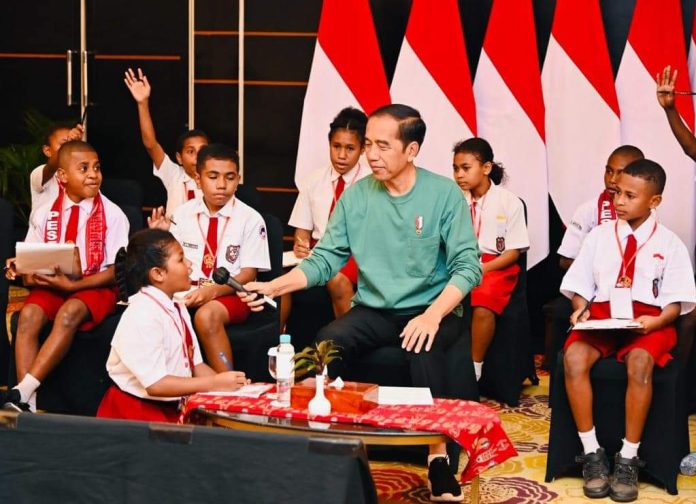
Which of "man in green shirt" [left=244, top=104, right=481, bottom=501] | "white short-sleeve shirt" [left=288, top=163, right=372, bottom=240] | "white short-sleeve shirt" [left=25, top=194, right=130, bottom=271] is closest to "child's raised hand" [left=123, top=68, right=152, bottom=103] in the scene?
"white short-sleeve shirt" [left=288, top=163, right=372, bottom=240]

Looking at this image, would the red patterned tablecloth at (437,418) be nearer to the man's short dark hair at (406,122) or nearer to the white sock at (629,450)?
the white sock at (629,450)

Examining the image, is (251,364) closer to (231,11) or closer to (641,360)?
(641,360)

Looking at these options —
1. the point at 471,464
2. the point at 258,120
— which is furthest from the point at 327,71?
the point at 471,464

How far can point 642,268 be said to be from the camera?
433cm

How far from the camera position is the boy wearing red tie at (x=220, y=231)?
4.83 metres

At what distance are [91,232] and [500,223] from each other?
1906 millimetres

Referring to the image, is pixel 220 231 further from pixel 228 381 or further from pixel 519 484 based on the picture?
pixel 519 484

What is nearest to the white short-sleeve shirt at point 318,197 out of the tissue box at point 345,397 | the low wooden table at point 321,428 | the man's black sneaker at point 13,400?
the man's black sneaker at point 13,400

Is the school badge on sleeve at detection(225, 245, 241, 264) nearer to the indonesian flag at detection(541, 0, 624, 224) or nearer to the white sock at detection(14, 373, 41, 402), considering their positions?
the white sock at detection(14, 373, 41, 402)

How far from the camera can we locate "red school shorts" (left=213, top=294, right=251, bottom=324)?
186 inches

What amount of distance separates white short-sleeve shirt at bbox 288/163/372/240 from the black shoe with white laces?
1992mm

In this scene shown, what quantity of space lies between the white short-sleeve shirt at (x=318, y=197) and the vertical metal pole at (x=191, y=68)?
1.57m

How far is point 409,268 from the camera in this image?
4.26 metres

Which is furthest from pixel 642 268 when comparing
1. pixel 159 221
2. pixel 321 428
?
pixel 159 221
